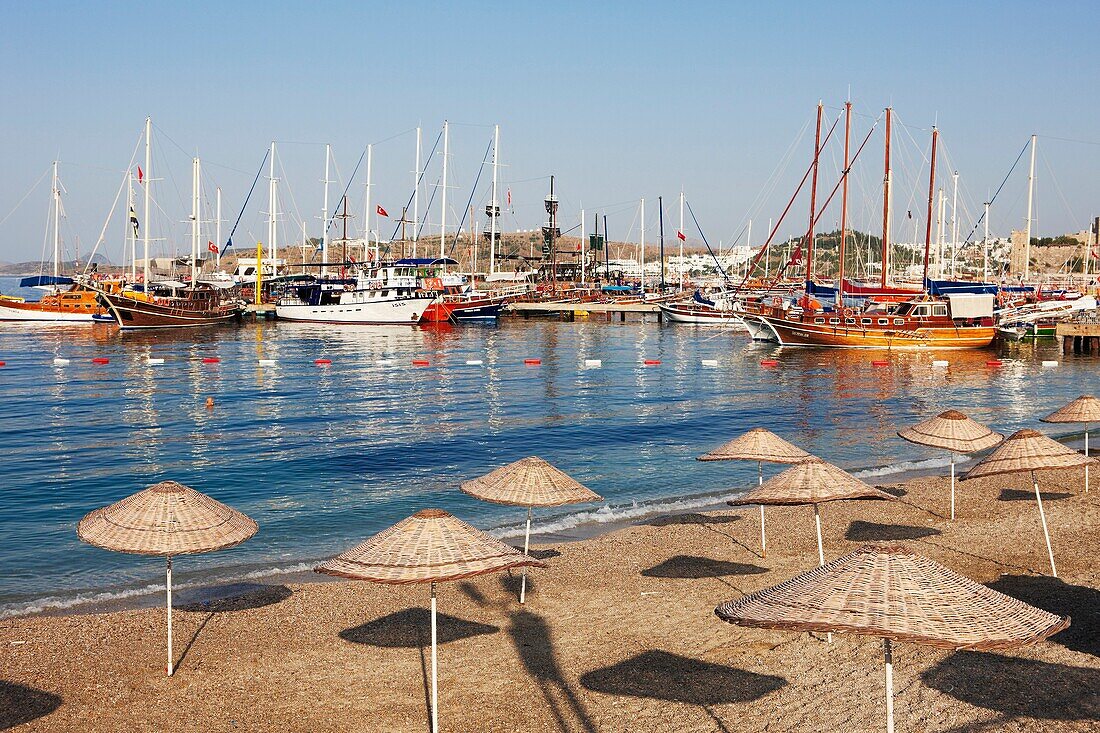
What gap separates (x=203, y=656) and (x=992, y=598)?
9.88m

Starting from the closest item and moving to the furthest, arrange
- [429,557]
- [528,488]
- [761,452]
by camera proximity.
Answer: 1. [429,557]
2. [528,488]
3. [761,452]

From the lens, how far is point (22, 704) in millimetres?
11578

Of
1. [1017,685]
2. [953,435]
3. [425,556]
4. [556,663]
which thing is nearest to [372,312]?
[953,435]

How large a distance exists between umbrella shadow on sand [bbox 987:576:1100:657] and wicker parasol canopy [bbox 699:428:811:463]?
13.5ft

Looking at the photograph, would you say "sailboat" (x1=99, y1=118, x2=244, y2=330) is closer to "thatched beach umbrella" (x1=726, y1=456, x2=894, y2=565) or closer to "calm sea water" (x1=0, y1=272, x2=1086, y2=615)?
"calm sea water" (x1=0, y1=272, x2=1086, y2=615)

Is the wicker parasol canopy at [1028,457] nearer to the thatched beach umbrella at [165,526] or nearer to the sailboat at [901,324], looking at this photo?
the thatched beach umbrella at [165,526]

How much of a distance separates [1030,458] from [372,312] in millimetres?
85036

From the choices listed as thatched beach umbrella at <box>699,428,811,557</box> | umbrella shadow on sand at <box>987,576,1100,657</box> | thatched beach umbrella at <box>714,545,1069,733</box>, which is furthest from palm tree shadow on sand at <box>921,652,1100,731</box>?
thatched beach umbrella at <box>699,428,811,557</box>

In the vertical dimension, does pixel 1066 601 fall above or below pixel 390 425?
above

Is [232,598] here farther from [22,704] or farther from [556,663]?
[556,663]

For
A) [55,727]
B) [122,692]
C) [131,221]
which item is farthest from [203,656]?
[131,221]

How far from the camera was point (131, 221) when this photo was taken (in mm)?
96312

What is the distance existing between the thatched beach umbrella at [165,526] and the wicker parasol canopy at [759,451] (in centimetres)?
928

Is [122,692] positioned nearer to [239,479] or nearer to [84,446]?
[239,479]
